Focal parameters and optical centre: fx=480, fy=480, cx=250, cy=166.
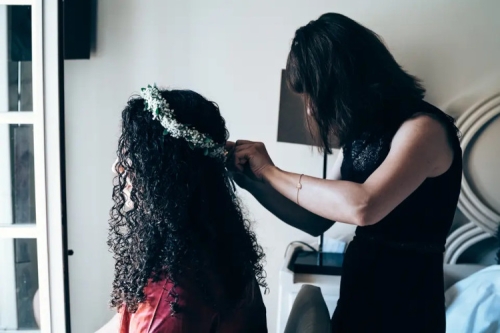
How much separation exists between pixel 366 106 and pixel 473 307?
811mm

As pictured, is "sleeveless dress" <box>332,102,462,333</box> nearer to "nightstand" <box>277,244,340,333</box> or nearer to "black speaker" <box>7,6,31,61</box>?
"nightstand" <box>277,244,340,333</box>

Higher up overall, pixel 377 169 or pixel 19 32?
pixel 19 32

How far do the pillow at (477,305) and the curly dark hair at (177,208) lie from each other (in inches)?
32.9

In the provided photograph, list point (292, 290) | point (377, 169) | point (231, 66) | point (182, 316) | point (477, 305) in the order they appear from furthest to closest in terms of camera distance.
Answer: point (231, 66) < point (292, 290) < point (477, 305) < point (377, 169) < point (182, 316)

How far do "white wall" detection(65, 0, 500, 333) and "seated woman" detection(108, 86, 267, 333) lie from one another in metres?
0.95

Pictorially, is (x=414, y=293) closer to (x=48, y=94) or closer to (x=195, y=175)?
(x=195, y=175)

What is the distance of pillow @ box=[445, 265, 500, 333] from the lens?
1406 mm

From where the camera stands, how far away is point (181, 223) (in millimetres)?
957

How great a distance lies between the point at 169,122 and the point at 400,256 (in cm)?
60

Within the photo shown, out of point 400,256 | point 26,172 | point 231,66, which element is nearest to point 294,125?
point 231,66

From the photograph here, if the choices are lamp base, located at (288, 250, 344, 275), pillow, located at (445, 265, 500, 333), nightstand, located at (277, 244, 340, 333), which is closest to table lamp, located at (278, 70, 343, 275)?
lamp base, located at (288, 250, 344, 275)

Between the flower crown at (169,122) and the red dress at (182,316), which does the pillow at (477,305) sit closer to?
the red dress at (182,316)

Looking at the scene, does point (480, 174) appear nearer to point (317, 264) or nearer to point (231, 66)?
point (317, 264)

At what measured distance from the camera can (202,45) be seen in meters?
1.92
